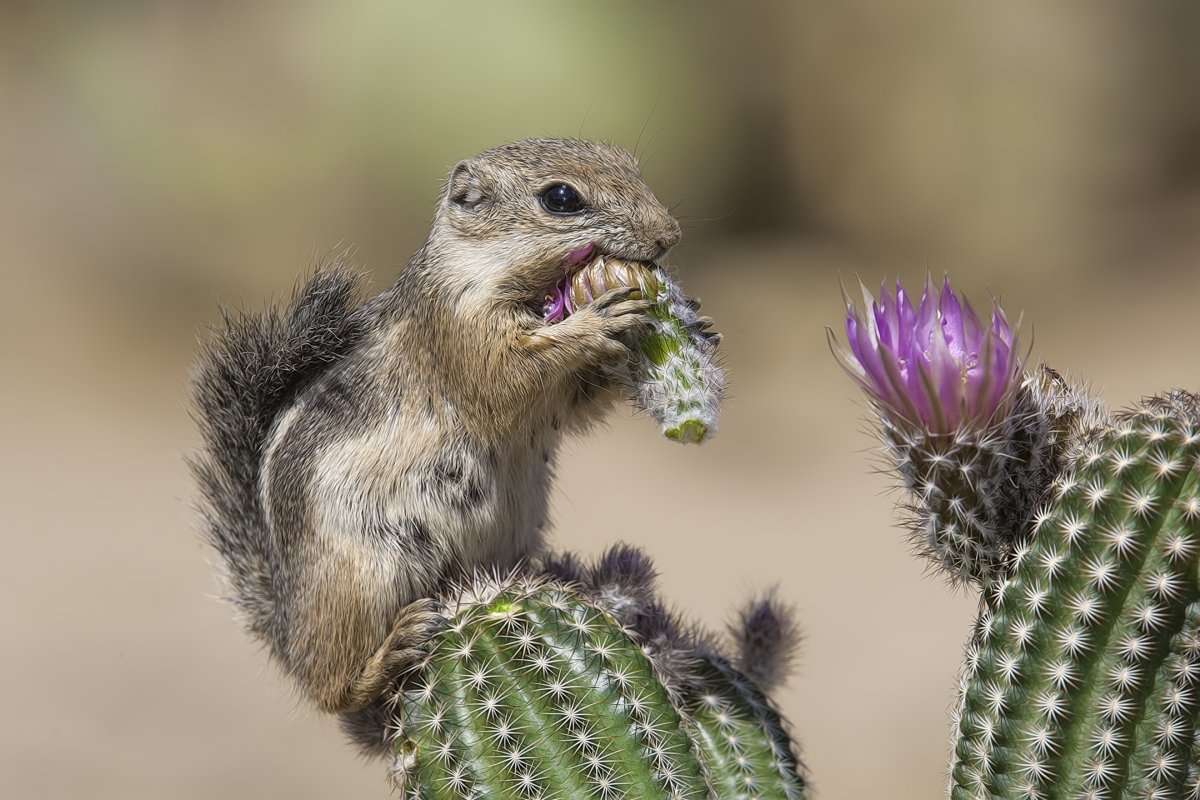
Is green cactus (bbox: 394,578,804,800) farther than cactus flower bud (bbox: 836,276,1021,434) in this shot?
Yes

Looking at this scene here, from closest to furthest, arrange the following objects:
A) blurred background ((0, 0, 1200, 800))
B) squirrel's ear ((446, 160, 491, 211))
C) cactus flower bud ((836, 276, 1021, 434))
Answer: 1. cactus flower bud ((836, 276, 1021, 434))
2. squirrel's ear ((446, 160, 491, 211))
3. blurred background ((0, 0, 1200, 800))

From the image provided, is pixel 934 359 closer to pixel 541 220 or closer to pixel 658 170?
pixel 541 220

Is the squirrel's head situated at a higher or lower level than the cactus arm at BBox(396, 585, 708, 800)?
higher

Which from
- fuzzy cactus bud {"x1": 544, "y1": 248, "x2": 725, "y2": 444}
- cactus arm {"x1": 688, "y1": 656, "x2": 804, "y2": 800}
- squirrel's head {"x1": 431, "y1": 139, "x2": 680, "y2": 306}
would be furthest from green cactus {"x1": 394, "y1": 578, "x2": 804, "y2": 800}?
squirrel's head {"x1": 431, "y1": 139, "x2": 680, "y2": 306}

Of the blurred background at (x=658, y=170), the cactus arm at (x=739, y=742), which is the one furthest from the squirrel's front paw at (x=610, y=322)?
the blurred background at (x=658, y=170)

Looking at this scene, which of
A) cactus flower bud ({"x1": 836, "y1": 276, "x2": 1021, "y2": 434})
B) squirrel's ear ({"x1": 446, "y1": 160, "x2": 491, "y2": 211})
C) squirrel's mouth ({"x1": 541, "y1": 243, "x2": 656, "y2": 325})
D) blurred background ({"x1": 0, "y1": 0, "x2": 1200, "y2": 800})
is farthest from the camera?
blurred background ({"x1": 0, "y1": 0, "x2": 1200, "y2": 800})

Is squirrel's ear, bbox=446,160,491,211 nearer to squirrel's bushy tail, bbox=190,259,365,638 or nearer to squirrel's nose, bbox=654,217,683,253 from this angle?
squirrel's bushy tail, bbox=190,259,365,638

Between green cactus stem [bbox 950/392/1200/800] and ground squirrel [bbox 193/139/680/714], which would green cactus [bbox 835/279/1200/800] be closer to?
green cactus stem [bbox 950/392/1200/800]

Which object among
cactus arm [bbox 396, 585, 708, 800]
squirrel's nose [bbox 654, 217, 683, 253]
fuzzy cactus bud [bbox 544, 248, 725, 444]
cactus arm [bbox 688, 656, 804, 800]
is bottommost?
cactus arm [bbox 688, 656, 804, 800]
